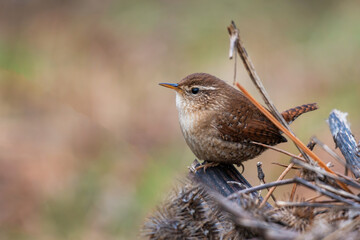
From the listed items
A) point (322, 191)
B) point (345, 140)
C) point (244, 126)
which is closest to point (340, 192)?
point (322, 191)

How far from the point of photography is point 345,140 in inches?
102

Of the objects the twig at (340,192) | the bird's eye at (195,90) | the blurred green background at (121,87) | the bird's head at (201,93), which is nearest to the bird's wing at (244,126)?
the bird's head at (201,93)

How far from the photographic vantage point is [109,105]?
649cm

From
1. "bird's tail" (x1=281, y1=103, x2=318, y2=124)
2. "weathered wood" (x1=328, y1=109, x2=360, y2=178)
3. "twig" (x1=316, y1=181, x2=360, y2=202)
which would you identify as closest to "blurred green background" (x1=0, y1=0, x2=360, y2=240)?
"bird's tail" (x1=281, y1=103, x2=318, y2=124)

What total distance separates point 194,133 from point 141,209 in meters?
1.80

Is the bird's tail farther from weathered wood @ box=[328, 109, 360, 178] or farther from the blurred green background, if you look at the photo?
the blurred green background

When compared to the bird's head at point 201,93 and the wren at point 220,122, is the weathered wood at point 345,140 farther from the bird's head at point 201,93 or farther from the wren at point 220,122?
the bird's head at point 201,93

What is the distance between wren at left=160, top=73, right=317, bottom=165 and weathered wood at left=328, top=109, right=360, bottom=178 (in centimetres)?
68

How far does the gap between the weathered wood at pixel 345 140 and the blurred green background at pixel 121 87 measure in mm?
2206

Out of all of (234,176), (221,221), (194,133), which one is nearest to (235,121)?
(194,133)

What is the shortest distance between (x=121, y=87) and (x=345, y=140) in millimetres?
4480

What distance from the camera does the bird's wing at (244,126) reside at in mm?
3334

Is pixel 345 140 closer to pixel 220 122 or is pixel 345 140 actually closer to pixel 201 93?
pixel 220 122

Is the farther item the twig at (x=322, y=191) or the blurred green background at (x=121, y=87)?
Answer: the blurred green background at (x=121, y=87)
